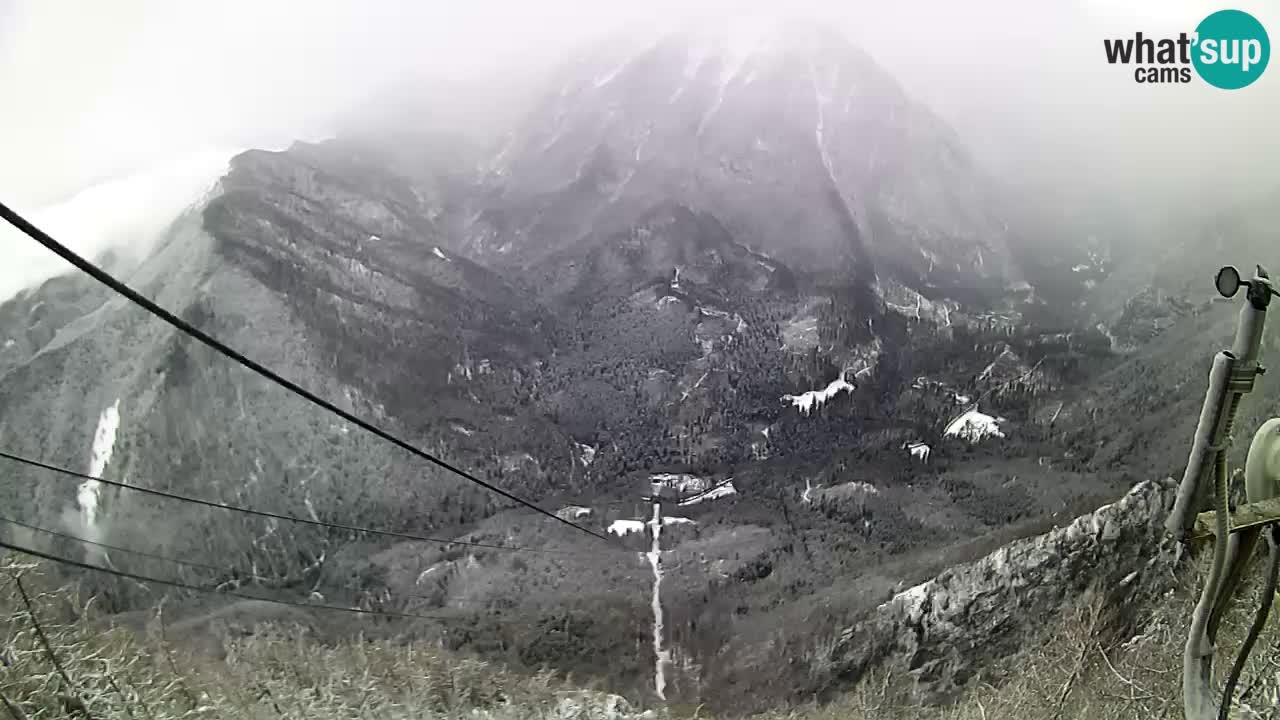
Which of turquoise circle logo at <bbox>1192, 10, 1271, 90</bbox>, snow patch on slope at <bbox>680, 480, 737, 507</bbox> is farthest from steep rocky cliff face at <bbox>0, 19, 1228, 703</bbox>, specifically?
turquoise circle logo at <bbox>1192, 10, 1271, 90</bbox>

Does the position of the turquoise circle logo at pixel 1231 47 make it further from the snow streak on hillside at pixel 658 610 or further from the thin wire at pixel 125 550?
the thin wire at pixel 125 550

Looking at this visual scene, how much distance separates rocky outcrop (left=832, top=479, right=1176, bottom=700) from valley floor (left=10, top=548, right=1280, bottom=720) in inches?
7.9

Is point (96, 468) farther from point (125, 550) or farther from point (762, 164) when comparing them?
point (762, 164)

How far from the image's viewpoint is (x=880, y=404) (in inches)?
421

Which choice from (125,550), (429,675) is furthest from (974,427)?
(125,550)

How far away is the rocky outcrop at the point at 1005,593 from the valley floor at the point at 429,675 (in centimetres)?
20

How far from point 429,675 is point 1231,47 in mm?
10772

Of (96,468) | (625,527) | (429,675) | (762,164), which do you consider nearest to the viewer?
(429,675)

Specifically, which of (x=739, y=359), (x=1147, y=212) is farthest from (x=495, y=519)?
(x=1147, y=212)

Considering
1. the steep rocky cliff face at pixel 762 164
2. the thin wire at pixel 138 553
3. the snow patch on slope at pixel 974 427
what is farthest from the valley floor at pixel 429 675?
the steep rocky cliff face at pixel 762 164

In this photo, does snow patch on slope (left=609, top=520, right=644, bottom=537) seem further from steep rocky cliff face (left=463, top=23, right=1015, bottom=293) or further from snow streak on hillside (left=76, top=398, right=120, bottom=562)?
snow streak on hillside (left=76, top=398, right=120, bottom=562)

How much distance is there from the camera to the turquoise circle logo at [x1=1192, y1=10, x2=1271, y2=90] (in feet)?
30.2

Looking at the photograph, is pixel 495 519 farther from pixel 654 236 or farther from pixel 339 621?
pixel 654 236

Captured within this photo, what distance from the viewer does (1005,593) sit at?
9.12m
